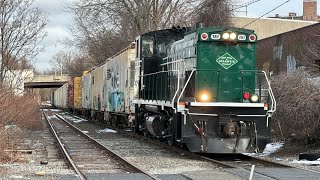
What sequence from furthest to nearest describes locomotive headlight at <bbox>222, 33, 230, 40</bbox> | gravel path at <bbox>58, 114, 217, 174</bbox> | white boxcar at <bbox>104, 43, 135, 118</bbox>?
white boxcar at <bbox>104, 43, 135, 118</bbox>
locomotive headlight at <bbox>222, 33, 230, 40</bbox>
gravel path at <bbox>58, 114, 217, 174</bbox>

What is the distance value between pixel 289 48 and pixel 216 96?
1674 cm

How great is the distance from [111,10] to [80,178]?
29427 millimetres

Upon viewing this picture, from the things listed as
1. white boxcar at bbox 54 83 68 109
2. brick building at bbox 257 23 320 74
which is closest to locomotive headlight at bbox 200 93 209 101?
brick building at bbox 257 23 320 74

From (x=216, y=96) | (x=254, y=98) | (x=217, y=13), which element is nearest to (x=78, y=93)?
(x=217, y=13)

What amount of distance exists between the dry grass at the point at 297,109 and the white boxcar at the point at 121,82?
20.9ft

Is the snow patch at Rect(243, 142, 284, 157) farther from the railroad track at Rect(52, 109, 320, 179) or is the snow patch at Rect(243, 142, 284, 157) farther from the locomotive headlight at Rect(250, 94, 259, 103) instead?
the locomotive headlight at Rect(250, 94, 259, 103)

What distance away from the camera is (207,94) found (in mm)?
12117

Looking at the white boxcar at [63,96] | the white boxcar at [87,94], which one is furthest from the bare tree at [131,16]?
the white boxcar at [63,96]

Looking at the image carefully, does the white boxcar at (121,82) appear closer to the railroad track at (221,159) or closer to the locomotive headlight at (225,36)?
the railroad track at (221,159)

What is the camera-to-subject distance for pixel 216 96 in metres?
12.2

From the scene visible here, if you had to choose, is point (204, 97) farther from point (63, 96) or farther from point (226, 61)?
point (63, 96)

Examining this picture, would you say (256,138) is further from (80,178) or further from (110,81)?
(110,81)

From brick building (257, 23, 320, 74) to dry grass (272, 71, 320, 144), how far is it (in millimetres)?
7961

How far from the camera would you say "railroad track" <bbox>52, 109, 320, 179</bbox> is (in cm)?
928
